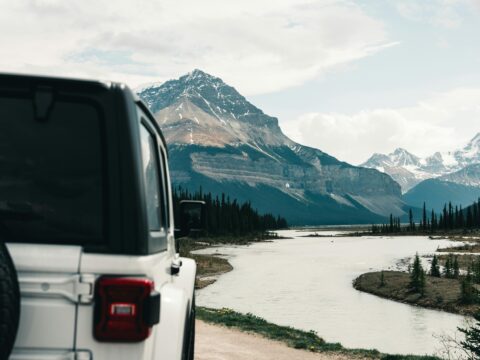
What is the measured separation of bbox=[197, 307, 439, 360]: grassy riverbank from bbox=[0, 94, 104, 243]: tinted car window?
11994 millimetres

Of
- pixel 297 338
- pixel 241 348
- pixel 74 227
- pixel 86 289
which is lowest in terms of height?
pixel 297 338

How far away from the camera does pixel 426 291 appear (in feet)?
119

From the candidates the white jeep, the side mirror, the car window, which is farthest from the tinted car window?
the side mirror

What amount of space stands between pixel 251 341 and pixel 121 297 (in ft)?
42.7

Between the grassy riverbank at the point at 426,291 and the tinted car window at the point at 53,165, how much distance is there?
29.4 metres

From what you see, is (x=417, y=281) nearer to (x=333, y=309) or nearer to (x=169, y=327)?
(x=333, y=309)

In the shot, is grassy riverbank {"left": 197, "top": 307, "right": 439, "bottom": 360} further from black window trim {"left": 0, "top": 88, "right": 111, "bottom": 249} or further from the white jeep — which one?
black window trim {"left": 0, "top": 88, "right": 111, "bottom": 249}

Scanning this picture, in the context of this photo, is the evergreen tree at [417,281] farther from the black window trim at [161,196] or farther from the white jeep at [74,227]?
the white jeep at [74,227]

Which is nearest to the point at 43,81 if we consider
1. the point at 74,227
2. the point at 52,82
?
the point at 52,82

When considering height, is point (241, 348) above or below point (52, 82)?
below

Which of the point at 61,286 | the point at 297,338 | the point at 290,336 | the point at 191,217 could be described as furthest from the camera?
the point at 290,336

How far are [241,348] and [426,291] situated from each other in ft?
82.3

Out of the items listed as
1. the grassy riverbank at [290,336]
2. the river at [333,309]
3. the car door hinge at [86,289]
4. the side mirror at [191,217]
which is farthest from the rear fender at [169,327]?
the river at [333,309]

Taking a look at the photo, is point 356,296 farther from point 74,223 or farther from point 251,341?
point 74,223
